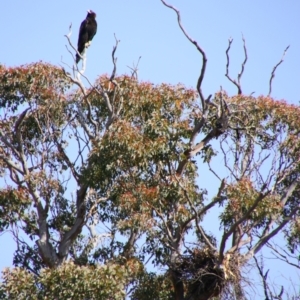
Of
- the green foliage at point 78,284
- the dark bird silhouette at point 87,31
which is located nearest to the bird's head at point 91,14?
the dark bird silhouette at point 87,31

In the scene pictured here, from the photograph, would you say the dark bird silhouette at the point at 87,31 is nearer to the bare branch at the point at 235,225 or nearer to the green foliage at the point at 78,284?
the bare branch at the point at 235,225

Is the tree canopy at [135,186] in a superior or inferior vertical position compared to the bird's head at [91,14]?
inferior

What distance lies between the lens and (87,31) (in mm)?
17500

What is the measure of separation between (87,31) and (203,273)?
5588 mm

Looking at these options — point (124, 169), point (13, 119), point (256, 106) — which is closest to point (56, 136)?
point (13, 119)

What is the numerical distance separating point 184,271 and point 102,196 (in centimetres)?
221

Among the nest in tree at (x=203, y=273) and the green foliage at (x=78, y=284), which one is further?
the nest in tree at (x=203, y=273)

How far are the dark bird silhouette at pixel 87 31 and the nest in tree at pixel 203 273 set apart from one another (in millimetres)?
4659

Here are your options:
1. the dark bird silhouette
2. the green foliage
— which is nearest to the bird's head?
the dark bird silhouette

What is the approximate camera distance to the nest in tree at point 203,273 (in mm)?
14086

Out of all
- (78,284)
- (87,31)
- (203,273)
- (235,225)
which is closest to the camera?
(78,284)

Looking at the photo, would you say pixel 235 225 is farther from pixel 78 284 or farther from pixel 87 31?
pixel 87 31

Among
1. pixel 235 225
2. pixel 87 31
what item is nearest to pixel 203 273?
pixel 235 225

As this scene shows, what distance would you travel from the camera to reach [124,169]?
15.2 m
